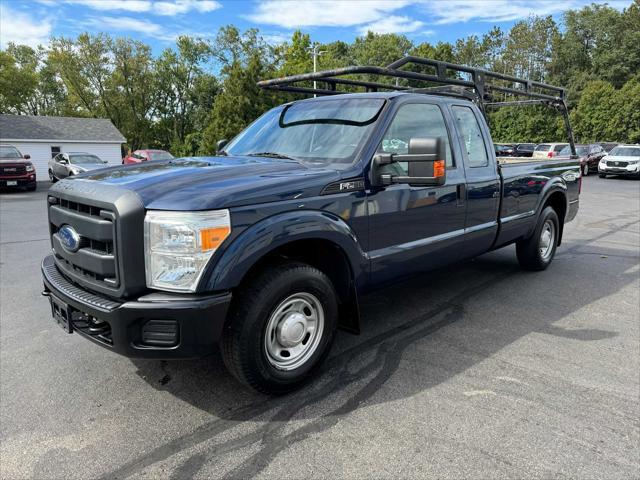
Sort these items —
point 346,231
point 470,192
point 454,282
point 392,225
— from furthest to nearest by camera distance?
point 454,282, point 470,192, point 392,225, point 346,231

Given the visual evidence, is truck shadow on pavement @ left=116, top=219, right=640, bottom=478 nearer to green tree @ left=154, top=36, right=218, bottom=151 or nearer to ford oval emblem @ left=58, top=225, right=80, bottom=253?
ford oval emblem @ left=58, top=225, right=80, bottom=253

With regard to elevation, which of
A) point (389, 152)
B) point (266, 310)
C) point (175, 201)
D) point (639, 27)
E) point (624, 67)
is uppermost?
point (639, 27)

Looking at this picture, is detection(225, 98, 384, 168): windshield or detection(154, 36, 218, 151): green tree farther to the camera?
detection(154, 36, 218, 151): green tree

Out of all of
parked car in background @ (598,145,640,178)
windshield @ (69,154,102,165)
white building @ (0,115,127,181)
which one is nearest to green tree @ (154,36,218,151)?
white building @ (0,115,127,181)

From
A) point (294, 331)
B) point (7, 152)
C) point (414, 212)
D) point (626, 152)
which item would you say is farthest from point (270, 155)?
point (626, 152)

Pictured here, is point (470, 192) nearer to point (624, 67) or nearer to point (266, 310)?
point (266, 310)

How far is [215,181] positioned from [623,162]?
90.6ft

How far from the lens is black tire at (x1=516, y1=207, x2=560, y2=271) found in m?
5.96

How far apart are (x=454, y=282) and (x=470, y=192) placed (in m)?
1.62

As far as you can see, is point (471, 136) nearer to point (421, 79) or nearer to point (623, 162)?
point (421, 79)

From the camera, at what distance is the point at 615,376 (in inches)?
135

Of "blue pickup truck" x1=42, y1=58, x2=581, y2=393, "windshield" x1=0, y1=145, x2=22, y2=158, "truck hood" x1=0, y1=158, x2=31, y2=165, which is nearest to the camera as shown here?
"blue pickup truck" x1=42, y1=58, x2=581, y2=393

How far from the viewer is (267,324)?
2.96 meters

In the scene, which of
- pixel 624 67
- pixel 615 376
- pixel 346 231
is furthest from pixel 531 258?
pixel 624 67
